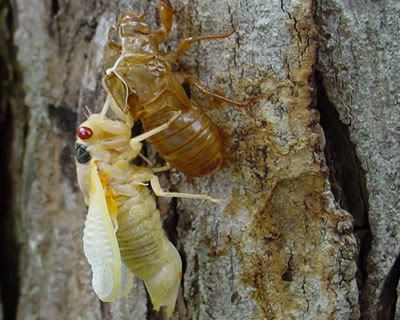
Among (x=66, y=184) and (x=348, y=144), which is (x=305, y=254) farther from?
(x=66, y=184)

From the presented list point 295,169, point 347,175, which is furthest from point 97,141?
point 347,175

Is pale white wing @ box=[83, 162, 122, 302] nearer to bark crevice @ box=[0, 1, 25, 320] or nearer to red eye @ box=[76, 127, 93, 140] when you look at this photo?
red eye @ box=[76, 127, 93, 140]

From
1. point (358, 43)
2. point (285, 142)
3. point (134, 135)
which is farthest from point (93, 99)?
point (358, 43)

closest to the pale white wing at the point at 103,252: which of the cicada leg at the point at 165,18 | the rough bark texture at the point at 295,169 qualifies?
the rough bark texture at the point at 295,169

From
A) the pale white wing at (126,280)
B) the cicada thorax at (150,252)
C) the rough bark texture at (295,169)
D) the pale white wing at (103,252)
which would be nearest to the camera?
the rough bark texture at (295,169)

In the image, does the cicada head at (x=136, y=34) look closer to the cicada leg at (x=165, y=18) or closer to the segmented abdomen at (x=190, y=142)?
the cicada leg at (x=165, y=18)

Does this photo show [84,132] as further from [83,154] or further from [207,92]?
[207,92]

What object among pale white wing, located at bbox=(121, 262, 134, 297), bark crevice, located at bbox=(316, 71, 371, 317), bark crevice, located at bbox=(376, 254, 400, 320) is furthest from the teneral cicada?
bark crevice, located at bbox=(376, 254, 400, 320)
